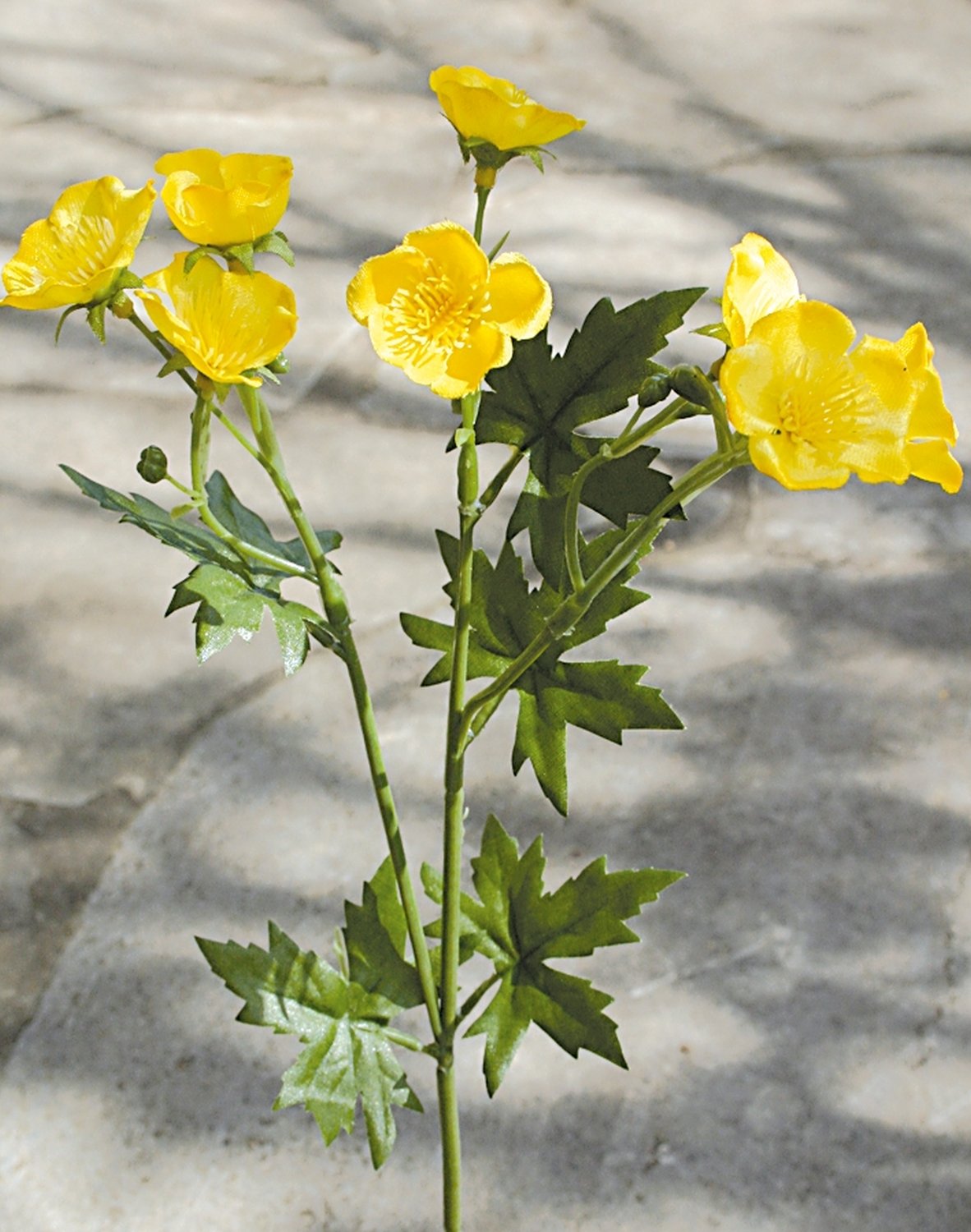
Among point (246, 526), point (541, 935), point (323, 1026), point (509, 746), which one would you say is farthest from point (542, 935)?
point (509, 746)

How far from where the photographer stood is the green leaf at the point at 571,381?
23.6 inches

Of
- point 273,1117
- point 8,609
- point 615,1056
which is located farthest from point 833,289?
point 615,1056

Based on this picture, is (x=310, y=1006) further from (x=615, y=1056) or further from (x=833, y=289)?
(x=833, y=289)

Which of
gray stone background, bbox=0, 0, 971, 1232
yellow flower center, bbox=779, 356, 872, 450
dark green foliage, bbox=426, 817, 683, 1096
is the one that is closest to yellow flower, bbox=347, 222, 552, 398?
yellow flower center, bbox=779, 356, 872, 450

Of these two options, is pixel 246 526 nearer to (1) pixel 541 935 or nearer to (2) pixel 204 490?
(2) pixel 204 490

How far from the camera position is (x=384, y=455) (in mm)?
1788

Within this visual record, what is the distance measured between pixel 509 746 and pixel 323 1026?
699 millimetres

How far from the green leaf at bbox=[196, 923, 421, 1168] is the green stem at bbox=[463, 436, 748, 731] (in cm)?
24

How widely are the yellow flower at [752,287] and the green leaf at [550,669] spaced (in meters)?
0.14

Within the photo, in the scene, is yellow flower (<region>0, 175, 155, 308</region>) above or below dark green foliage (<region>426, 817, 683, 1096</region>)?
above

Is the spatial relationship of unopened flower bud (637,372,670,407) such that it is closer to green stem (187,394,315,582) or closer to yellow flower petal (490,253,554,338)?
yellow flower petal (490,253,554,338)

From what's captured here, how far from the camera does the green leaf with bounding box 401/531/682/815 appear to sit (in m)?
0.64

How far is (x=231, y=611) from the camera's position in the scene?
60cm

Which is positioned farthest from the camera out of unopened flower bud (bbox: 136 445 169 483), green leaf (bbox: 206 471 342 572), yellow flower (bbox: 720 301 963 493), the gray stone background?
the gray stone background
